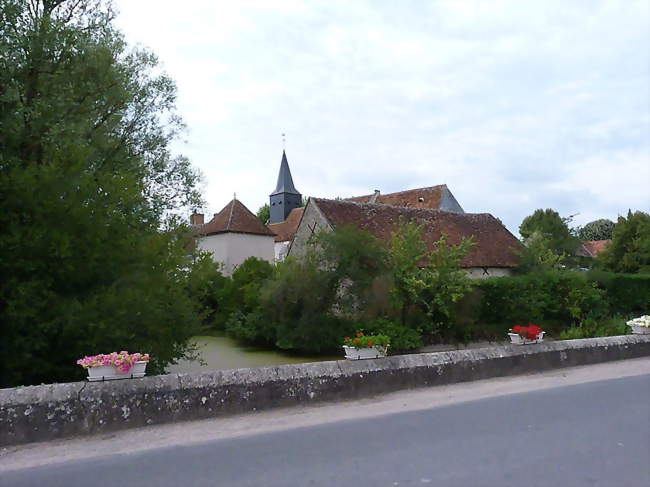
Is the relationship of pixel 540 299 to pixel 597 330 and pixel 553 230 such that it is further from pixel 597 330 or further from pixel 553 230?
pixel 553 230

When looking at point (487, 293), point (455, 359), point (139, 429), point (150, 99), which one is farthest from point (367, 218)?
point (139, 429)

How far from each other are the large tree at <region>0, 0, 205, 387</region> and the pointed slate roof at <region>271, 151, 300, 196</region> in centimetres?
4254

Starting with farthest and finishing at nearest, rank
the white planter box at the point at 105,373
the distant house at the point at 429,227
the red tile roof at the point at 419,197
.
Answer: the red tile roof at the point at 419,197 < the distant house at the point at 429,227 < the white planter box at the point at 105,373

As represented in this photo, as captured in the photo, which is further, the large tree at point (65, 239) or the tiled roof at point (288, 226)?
the tiled roof at point (288, 226)

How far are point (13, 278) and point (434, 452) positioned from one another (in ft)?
16.4

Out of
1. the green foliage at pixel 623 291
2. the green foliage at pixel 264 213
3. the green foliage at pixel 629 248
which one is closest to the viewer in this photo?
the green foliage at pixel 623 291

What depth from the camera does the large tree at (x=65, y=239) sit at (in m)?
6.32

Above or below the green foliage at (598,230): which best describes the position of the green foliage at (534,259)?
below

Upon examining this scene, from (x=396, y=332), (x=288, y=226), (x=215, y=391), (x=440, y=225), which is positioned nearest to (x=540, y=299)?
(x=396, y=332)

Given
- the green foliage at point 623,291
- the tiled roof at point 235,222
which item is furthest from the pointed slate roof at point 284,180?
the green foliage at point 623,291

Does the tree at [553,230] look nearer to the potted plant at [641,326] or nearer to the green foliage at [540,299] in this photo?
the green foliage at [540,299]

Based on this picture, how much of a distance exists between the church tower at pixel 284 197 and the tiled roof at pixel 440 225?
82.8 ft

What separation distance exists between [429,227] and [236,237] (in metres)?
14.5

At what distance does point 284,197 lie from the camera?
52906mm
